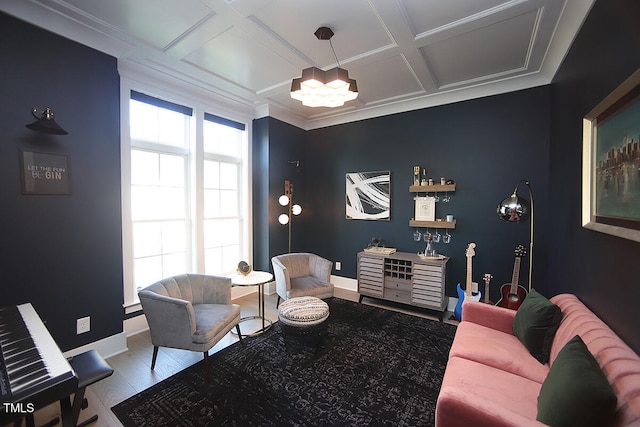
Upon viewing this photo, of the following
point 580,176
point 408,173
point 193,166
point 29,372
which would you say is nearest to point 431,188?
point 408,173

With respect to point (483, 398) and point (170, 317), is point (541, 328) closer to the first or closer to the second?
point (483, 398)

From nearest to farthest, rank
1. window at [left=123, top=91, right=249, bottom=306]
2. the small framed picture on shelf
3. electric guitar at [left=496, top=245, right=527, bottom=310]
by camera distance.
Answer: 1. electric guitar at [left=496, top=245, right=527, bottom=310]
2. window at [left=123, top=91, right=249, bottom=306]
3. the small framed picture on shelf

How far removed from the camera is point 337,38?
2422 millimetres

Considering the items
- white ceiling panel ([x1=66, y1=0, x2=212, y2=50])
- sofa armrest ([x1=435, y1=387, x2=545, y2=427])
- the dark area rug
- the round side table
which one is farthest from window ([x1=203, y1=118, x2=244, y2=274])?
sofa armrest ([x1=435, y1=387, x2=545, y2=427])

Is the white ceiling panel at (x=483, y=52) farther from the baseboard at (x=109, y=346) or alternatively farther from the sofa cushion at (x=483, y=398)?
the baseboard at (x=109, y=346)

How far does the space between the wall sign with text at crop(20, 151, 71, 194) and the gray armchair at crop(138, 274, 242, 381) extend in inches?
43.8

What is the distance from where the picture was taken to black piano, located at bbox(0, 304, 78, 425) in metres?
1.10

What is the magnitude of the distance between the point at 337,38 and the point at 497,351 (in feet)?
9.02

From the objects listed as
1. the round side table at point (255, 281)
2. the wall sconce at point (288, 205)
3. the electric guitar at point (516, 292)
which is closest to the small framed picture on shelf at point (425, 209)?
the electric guitar at point (516, 292)

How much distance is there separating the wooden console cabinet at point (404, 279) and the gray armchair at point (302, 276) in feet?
2.04

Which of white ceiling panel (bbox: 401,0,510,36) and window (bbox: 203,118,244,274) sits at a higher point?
white ceiling panel (bbox: 401,0,510,36)

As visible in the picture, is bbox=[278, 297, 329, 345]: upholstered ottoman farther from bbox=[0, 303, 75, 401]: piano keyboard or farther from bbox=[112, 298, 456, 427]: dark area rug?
bbox=[0, 303, 75, 401]: piano keyboard

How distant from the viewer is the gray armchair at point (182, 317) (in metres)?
2.15

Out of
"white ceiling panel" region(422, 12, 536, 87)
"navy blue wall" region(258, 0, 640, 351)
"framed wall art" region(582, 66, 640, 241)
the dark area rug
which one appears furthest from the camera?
"white ceiling panel" region(422, 12, 536, 87)
